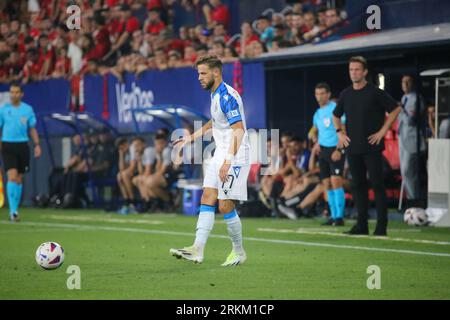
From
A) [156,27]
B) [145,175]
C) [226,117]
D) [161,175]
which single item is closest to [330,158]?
[161,175]

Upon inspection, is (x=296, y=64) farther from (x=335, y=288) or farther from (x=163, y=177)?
(x=335, y=288)

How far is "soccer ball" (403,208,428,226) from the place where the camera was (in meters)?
17.5

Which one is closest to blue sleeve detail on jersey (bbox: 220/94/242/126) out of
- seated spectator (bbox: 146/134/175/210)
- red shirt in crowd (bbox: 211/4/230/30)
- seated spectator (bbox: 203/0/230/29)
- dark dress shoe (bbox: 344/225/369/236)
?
dark dress shoe (bbox: 344/225/369/236)

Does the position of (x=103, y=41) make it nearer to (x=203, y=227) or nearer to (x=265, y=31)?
(x=265, y=31)

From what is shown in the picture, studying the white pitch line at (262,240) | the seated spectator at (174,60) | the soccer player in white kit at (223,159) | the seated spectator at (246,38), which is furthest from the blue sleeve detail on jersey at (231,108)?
the seated spectator at (174,60)

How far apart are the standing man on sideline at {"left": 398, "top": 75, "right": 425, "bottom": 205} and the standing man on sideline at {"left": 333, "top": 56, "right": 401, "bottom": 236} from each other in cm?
380

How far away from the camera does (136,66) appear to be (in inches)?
1006

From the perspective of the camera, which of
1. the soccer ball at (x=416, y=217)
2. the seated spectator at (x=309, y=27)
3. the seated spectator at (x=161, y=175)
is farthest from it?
the seated spectator at (x=161, y=175)

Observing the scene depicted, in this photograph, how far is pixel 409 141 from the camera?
774 inches

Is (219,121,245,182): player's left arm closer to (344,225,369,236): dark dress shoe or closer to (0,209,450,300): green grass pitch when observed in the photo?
(0,209,450,300): green grass pitch

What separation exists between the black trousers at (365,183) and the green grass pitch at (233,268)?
0.39m

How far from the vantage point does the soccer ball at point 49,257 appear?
37.4 ft

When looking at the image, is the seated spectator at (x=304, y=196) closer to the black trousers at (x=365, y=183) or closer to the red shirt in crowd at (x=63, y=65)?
the black trousers at (x=365, y=183)

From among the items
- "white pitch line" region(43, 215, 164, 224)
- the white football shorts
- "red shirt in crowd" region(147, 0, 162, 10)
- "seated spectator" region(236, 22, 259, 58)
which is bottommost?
"white pitch line" region(43, 215, 164, 224)
